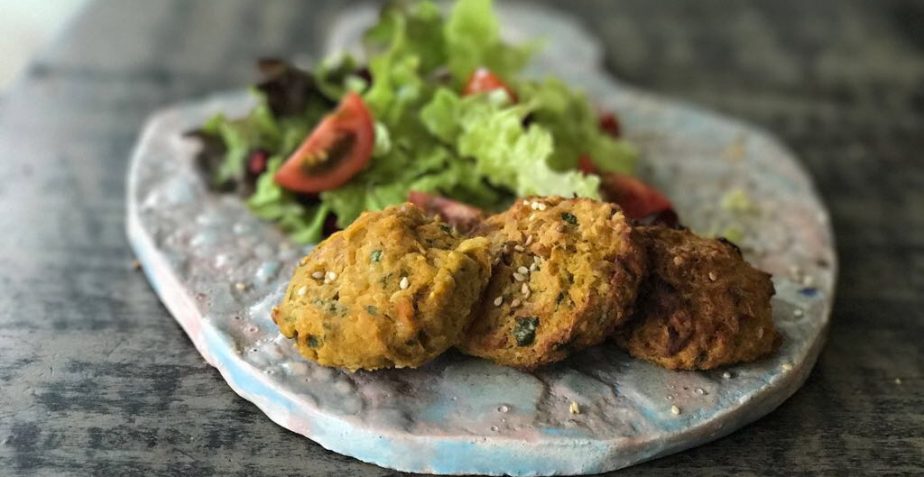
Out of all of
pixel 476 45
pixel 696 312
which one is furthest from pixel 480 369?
pixel 476 45

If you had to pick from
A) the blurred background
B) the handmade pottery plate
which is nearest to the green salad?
the handmade pottery plate

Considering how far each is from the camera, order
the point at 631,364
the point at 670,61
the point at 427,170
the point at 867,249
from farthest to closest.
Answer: the point at 670,61 < the point at 867,249 < the point at 427,170 < the point at 631,364

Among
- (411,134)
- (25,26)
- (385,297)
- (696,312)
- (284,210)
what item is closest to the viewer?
(385,297)

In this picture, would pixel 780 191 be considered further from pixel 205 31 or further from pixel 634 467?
pixel 205 31

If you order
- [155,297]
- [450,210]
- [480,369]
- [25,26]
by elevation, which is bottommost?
[25,26]

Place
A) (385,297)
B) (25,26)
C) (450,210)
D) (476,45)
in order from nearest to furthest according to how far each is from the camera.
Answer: (385,297)
(450,210)
(476,45)
(25,26)

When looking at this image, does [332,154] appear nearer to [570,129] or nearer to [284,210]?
[284,210]

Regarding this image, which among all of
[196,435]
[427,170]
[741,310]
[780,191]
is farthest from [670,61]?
[196,435]

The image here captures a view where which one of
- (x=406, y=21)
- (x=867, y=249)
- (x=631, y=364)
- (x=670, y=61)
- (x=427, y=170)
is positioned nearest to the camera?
(x=631, y=364)

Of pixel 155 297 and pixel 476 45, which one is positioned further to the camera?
pixel 476 45
